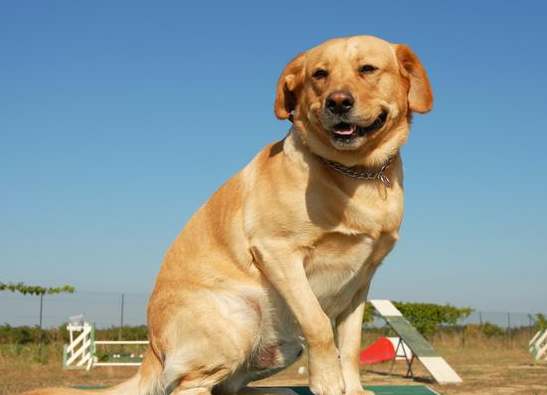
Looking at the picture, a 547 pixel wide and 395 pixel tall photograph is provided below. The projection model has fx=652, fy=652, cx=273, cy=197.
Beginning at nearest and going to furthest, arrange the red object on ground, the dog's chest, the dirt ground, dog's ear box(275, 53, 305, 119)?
1. the dog's chest
2. dog's ear box(275, 53, 305, 119)
3. the dirt ground
4. the red object on ground

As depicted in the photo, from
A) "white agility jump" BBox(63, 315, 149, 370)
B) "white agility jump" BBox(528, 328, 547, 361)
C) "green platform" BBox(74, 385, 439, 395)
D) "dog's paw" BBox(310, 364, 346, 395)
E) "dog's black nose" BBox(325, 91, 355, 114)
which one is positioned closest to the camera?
"dog's black nose" BBox(325, 91, 355, 114)

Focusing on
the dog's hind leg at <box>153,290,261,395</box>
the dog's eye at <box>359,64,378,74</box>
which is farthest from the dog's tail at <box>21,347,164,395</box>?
the dog's eye at <box>359,64,378,74</box>

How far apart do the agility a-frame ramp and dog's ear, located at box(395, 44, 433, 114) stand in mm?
8943

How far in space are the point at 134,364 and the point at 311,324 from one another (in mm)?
12596

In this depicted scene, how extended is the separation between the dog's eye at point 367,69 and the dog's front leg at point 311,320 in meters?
1.03

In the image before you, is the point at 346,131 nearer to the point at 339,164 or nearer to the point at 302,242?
the point at 339,164

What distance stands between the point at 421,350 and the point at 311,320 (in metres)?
9.37

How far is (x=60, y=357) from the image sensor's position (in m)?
16.7

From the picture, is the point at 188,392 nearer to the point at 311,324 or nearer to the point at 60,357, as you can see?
the point at 311,324

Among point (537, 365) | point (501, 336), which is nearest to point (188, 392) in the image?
point (537, 365)

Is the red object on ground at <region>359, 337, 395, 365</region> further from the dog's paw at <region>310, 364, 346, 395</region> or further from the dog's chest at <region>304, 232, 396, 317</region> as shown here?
the dog's paw at <region>310, 364, 346, 395</region>

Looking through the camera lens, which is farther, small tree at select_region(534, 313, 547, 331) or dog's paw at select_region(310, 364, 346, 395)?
small tree at select_region(534, 313, 547, 331)

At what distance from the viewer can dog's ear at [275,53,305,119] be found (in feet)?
12.4

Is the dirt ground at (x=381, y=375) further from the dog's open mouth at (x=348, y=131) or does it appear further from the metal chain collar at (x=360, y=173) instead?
the dog's open mouth at (x=348, y=131)
